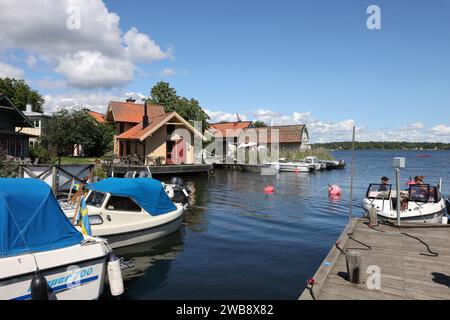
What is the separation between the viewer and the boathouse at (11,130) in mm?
31641

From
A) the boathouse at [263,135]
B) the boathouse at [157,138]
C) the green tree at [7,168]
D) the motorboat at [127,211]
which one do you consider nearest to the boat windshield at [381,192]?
the motorboat at [127,211]

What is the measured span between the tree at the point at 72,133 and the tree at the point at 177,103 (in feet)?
37.2

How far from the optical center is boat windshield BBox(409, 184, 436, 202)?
17.4 metres

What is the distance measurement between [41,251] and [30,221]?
2.25ft

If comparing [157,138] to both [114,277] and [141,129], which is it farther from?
[114,277]

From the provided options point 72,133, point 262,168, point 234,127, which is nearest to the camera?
point 72,133

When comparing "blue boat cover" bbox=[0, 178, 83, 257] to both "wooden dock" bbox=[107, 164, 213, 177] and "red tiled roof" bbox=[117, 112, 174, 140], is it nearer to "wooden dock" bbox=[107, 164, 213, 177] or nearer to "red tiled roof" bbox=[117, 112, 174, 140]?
"wooden dock" bbox=[107, 164, 213, 177]

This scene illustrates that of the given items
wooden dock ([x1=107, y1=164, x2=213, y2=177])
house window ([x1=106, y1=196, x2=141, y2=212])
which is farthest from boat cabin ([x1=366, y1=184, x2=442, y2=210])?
wooden dock ([x1=107, y1=164, x2=213, y2=177])

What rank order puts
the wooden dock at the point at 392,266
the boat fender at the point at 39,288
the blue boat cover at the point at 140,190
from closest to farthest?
the boat fender at the point at 39,288, the wooden dock at the point at 392,266, the blue boat cover at the point at 140,190

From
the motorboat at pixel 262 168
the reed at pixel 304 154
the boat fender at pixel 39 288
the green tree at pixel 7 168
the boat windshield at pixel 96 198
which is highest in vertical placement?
the reed at pixel 304 154

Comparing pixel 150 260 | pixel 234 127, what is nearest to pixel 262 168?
pixel 234 127

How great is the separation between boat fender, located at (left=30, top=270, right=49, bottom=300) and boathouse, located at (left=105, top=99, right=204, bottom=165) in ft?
107

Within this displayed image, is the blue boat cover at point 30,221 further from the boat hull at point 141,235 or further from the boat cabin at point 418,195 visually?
the boat cabin at point 418,195

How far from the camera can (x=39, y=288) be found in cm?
707
